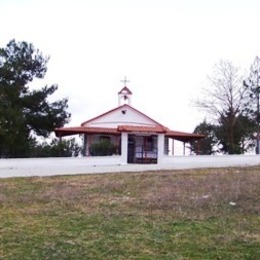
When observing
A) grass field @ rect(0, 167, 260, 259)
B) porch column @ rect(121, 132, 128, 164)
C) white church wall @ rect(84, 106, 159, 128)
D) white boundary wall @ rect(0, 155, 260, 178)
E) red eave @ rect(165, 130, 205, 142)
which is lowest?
grass field @ rect(0, 167, 260, 259)

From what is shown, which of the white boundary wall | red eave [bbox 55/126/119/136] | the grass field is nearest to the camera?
the grass field

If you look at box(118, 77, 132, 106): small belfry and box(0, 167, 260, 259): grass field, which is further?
box(118, 77, 132, 106): small belfry

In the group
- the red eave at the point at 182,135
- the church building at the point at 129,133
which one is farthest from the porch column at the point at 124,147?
the red eave at the point at 182,135

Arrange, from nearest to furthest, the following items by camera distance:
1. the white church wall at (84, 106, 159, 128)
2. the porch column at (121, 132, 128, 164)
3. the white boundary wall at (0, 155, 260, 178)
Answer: the white boundary wall at (0, 155, 260, 178)
the porch column at (121, 132, 128, 164)
the white church wall at (84, 106, 159, 128)

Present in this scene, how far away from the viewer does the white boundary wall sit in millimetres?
19891

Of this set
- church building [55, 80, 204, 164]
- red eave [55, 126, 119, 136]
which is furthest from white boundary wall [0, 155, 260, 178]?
red eave [55, 126, 119, 136]

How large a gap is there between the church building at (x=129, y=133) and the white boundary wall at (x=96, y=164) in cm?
350

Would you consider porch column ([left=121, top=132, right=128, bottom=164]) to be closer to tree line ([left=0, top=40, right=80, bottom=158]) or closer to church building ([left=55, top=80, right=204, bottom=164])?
church building ([left=55, top=80, right=204, bottom=164])

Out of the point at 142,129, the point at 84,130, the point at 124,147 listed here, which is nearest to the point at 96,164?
the point at 124,147

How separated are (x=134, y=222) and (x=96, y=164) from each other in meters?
14.6

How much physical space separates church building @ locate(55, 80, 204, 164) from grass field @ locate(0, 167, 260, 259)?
47.9 feet

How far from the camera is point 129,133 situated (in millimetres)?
29016

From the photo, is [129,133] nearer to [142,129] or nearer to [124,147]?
[142,129]

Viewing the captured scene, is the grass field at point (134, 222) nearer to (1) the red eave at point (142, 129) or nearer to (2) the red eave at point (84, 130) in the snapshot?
(1) the red eave at point (142, 129)
